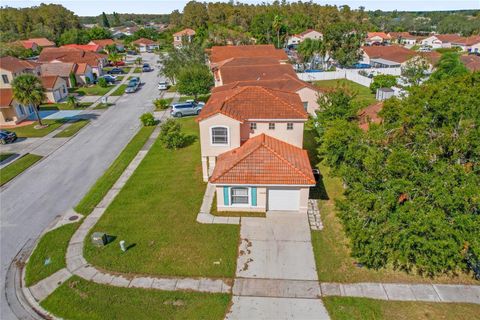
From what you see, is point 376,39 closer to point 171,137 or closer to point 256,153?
point 171,137

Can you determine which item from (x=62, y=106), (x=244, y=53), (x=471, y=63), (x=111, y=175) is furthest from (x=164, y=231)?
(x=471, y=63)

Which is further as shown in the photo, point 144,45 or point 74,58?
point 144,45

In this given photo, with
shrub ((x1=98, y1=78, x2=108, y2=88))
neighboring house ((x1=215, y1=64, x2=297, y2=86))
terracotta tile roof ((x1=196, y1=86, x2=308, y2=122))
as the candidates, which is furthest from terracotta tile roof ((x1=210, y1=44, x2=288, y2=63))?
terracotta tile roof ((x1=196, y1=86, x2=308, y2=122))

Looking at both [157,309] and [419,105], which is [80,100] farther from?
[419,105]

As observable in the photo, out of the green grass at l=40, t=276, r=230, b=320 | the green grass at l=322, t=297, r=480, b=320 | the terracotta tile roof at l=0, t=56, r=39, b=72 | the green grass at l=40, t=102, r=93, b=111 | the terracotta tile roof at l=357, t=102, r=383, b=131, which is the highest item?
the terracotta tile roof at l=0, t=56, r=39, b=72

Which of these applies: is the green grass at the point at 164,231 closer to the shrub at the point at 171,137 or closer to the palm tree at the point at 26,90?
the shrub at the point at 171,137

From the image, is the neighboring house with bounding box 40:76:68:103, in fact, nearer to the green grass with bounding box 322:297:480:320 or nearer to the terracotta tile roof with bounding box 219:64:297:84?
the terracotta tile roof with bounding box 219:64:297:84

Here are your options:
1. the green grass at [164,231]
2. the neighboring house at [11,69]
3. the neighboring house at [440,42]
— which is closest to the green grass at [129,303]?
the green grass at [164,231]
